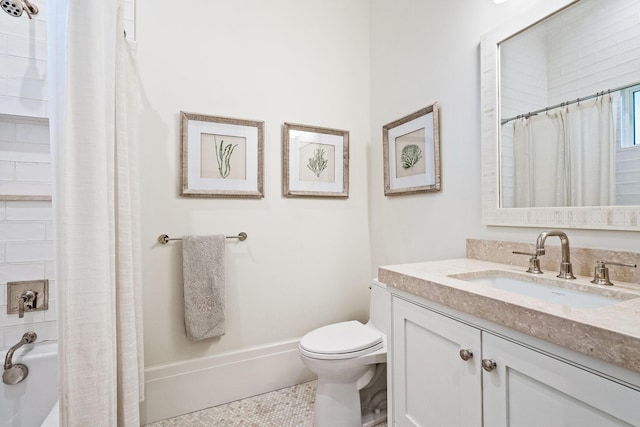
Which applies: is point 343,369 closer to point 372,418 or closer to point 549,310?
point 372,418

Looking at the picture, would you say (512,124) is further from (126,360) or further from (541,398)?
(126,360)

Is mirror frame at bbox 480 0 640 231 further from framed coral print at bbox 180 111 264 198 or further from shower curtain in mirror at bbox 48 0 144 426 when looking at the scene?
shower curtain in mirror at bbox 48 0 144 426

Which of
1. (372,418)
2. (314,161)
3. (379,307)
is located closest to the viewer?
(372,418)

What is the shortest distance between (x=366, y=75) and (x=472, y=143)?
1.16 metres

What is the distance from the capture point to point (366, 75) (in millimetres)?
2242

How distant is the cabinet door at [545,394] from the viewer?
55 centimetres

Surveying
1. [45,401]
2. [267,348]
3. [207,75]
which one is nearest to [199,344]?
[267,348]

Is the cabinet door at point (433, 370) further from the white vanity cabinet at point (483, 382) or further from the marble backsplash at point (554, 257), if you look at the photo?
the marble backsplash at point (554, 257)

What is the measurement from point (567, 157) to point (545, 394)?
0.87 m

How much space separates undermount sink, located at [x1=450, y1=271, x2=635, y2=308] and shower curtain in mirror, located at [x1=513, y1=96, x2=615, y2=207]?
1.06 ft

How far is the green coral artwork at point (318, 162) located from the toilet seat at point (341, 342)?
105cm

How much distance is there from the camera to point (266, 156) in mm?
1941

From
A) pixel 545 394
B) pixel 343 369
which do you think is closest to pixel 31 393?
pixel 343 369

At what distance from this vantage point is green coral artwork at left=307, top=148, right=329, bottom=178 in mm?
2051
